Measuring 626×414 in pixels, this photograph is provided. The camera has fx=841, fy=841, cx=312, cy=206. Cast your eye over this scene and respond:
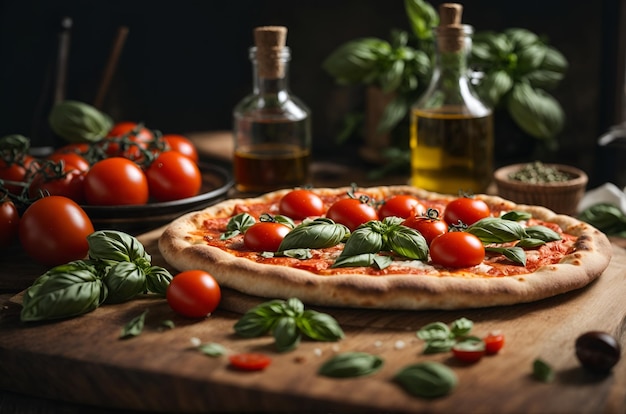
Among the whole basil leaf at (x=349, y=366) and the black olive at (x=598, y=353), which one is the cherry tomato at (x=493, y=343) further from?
the whole basil leaf at (x=349, y=366)

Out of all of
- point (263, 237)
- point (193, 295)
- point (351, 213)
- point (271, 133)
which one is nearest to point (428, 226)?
point (351, 213)

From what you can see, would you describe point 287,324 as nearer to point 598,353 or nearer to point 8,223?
point 598,353

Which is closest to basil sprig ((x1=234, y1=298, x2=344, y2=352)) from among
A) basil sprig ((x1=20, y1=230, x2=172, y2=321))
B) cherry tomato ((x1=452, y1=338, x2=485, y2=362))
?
cherry tomato ((x1=452, y1=338, x2=485, y2=362))

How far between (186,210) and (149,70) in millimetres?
2708

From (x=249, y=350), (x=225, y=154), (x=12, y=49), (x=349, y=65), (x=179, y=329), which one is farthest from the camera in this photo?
(x=12, y=49)

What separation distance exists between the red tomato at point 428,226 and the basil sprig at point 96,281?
0.89 metres

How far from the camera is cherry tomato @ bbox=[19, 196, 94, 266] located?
301 centimetres

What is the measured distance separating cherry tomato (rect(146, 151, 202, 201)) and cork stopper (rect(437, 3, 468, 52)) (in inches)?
51.6

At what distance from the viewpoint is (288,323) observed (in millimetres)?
2326

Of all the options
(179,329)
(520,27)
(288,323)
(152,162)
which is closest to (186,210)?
(152,162)

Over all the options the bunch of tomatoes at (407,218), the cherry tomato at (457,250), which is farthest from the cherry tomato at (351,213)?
the cherry tomato at (457,250)

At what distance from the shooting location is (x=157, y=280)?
272cm

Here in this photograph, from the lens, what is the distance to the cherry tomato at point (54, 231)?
301cm

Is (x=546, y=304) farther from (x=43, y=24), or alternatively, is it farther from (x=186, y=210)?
(x=43, y=24)
